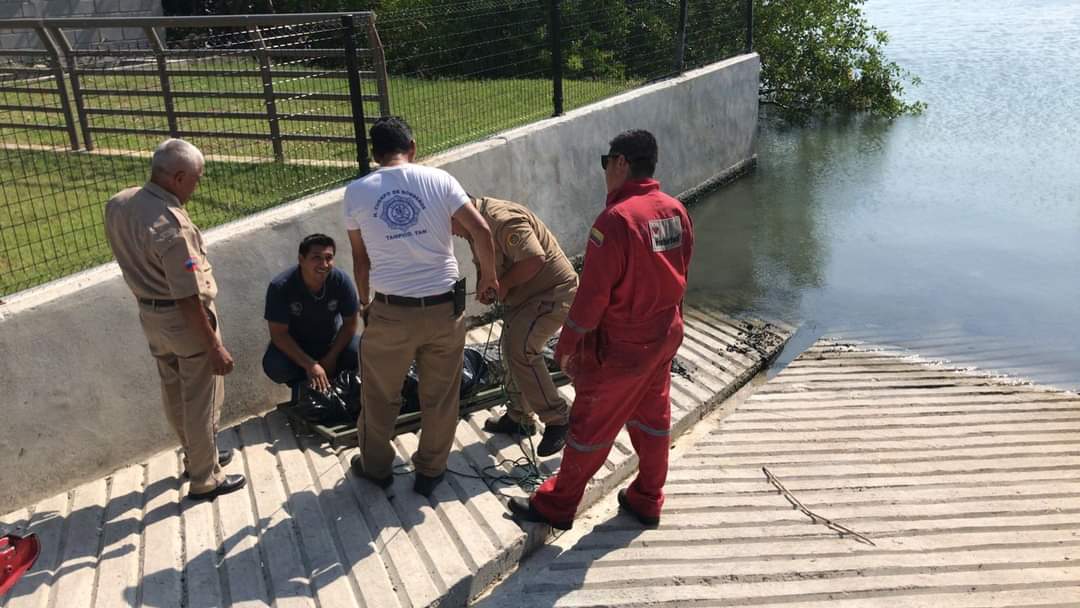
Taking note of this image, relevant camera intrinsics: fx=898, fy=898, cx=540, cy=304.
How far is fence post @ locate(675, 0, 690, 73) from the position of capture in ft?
35.7

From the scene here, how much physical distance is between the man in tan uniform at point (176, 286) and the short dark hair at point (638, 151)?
196 cm

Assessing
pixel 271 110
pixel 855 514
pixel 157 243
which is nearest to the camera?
pixel 157 243

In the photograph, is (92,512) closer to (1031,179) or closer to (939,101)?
(1031,179)

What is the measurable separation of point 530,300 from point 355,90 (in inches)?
85.6

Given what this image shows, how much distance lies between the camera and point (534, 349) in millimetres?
5082

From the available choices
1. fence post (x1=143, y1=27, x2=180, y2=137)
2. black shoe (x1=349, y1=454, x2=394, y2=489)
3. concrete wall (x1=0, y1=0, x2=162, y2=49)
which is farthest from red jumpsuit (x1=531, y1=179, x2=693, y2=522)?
concrete wall (x1=0, y1=0, x2=162, y2=49)

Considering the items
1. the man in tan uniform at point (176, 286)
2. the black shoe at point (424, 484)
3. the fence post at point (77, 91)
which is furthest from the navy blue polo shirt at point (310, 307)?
the fence post at point (77, 91)

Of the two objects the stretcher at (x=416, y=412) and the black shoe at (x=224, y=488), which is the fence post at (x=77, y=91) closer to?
the stretcher at (x=416, y=412)

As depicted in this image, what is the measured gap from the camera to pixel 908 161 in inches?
516

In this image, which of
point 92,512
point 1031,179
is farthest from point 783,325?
point 1031,179

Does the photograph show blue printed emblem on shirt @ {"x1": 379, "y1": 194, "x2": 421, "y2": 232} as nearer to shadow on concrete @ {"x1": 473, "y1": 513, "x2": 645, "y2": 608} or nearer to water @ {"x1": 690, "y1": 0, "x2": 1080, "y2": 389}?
shadow on concrete @ {"x1": 473, "y1": 513, "x2": 645, "y2": 608}

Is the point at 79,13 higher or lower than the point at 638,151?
higher

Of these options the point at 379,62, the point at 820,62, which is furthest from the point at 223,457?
the point at 820,62

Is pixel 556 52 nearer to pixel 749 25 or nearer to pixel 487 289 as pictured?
pixel 487 289
